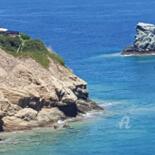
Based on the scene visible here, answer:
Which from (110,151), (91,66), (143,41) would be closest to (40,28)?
(143,41)

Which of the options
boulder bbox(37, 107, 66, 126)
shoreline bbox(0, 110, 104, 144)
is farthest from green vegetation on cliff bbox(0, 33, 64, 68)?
boulder bbox(37, 107, 66, 126)

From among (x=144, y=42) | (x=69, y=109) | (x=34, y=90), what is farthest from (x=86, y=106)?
(x=144, y=42)

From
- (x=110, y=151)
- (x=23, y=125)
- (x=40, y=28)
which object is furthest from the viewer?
(x=40, y=28)

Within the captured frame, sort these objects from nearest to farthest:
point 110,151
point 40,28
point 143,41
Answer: point 110,151
point 143,41
point 40,28

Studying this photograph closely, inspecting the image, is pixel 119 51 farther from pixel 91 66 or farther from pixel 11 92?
pixel 11 92

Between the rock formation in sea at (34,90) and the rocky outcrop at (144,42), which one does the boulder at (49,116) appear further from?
the rocky outcrop at (144,42)

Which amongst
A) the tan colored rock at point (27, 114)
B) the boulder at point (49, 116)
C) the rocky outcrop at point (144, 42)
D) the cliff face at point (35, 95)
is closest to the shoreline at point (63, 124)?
the cliff face at point (35, 95)
